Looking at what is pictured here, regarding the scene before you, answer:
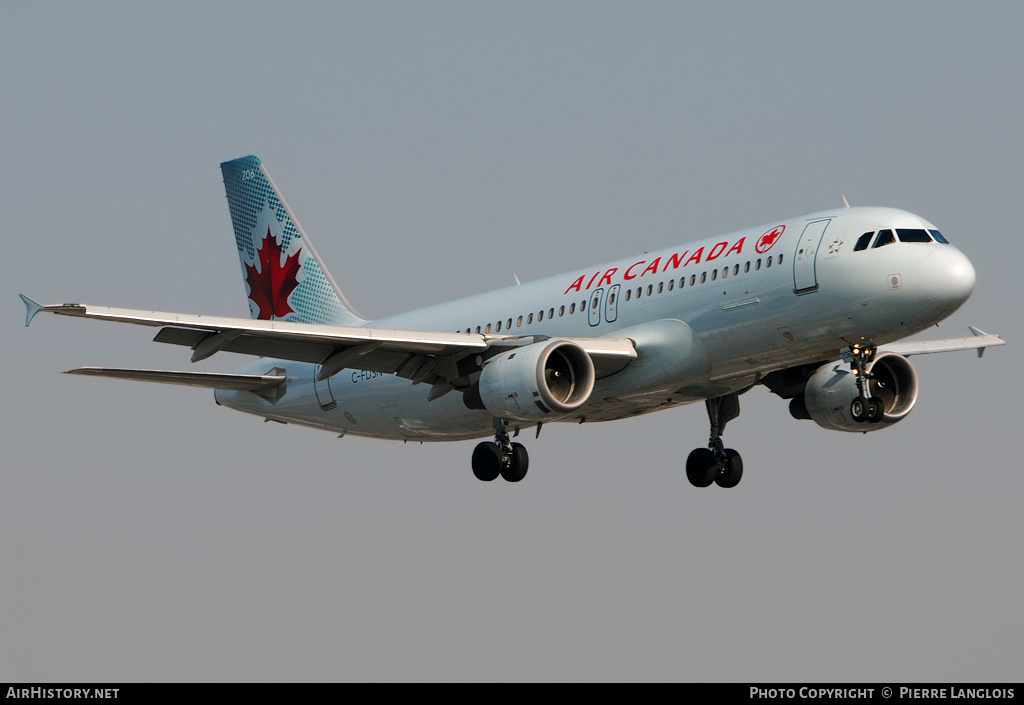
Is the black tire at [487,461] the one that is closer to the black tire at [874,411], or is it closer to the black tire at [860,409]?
the black tire at [860,409]

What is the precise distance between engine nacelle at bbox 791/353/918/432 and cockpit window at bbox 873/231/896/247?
5.83 meters

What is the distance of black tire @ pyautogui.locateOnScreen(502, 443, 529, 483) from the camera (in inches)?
1559

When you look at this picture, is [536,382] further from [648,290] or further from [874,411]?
[874,411]

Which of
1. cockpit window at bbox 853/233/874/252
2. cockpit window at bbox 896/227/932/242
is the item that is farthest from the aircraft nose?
cockpit window at bbox 853/233/874/252

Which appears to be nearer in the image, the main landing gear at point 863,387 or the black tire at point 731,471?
the main landing gear at point 863,387

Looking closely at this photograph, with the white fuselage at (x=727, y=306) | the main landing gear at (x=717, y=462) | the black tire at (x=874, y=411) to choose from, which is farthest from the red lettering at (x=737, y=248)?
the main landing gear at (x=717, y=462)

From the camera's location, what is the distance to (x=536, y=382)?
115ft

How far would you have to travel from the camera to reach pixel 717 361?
35000 mm

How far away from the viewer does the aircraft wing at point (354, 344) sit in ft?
111

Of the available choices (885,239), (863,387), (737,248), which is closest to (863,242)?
(885,239)

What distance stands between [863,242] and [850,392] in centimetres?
599

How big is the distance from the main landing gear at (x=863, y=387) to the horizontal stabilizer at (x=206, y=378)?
16.4 metres
